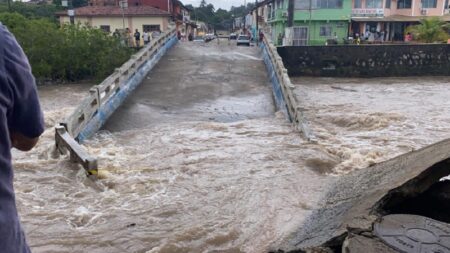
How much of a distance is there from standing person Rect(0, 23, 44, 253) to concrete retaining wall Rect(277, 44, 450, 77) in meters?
21.4

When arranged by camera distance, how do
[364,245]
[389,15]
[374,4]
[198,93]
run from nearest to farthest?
[364,245] < [198,93] < [374,4] < [389,15]

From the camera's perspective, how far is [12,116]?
1.34 metres

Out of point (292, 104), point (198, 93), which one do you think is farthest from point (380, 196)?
point (198, 93)

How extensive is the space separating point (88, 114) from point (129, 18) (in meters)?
25.4

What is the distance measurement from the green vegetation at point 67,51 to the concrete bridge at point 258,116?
264 cm

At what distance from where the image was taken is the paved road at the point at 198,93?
1079 centimetres

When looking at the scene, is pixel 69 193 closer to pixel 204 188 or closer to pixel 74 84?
pixel 204 188

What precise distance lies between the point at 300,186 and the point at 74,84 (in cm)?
1479

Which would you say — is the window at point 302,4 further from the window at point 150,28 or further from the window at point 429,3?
the window at point 150,28

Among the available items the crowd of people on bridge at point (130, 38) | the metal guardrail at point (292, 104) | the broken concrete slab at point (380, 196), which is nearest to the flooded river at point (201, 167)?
the metal guardrail at point (292, 104)

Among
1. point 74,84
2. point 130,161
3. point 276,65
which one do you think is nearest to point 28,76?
point 130,161

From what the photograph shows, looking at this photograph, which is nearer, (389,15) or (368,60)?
(368,60)

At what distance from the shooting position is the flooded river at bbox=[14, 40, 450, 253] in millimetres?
5223

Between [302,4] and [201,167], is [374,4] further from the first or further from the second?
[201,167]
